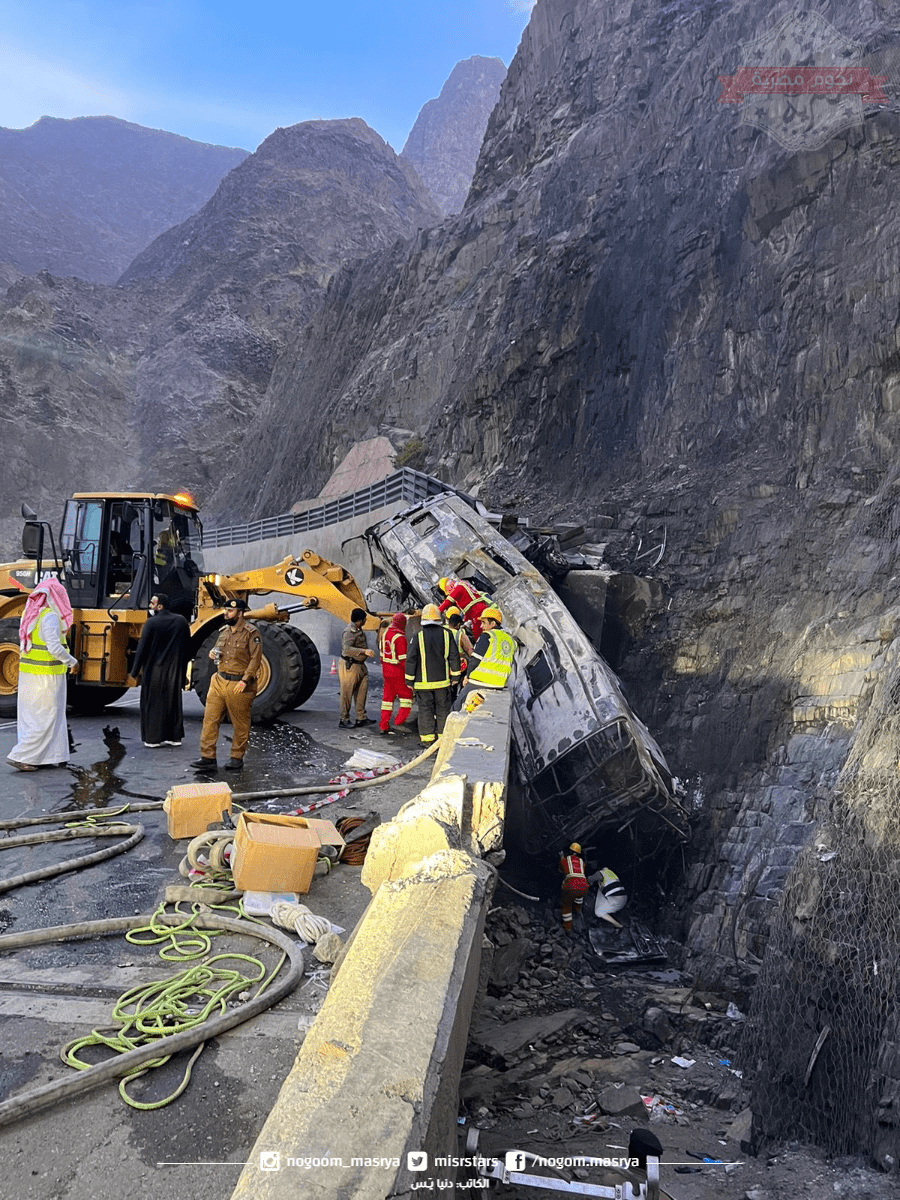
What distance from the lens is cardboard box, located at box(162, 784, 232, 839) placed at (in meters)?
4.75

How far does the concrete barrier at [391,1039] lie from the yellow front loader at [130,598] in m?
5.84

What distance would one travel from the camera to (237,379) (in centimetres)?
4797

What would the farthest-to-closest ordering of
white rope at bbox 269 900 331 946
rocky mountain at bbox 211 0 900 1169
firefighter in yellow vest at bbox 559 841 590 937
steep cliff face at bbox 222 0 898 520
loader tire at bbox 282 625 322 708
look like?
1. steep cliff face at bbox 222 0 898 520
2. loader tire at bbox 282 625 322 708
3. firefighter in yellow vest at bbox 559 841 590 937
4. rocky mountain at bbox 211 0 900 1169
5. white rope at bbox 269 900 331 946

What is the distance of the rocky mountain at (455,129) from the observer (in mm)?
109125

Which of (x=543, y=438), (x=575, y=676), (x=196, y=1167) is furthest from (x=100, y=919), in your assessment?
(x=543, y=438)

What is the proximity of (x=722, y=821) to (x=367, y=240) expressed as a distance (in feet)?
191

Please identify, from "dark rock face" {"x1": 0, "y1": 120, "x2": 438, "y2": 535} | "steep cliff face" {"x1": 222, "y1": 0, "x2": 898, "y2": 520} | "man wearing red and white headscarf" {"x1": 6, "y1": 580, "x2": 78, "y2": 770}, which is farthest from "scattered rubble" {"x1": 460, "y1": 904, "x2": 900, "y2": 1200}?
"dark rock face" {"x1": 0, "y1": 120, "x2": 438, "y2": 535}

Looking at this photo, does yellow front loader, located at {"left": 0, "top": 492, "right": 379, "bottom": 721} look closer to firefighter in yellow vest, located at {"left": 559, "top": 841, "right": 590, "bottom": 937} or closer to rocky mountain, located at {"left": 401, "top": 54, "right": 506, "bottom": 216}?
firefighter in yellow vest, located at {"left": 559, "top": 841, "right": 590, "bottom": 937}

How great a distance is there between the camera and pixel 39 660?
663cm

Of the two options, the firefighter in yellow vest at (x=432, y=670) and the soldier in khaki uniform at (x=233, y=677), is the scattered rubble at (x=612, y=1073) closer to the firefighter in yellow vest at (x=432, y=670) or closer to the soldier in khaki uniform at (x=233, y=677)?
the firefighter in yellow vest at (x=432, y=670)

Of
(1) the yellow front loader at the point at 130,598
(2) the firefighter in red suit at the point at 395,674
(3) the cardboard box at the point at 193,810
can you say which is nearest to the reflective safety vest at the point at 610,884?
(2) the firefighter in red suit at the point at 395,674

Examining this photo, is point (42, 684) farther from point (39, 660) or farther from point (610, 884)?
point (610, 884)

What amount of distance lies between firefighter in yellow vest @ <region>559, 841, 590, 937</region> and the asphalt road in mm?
2500

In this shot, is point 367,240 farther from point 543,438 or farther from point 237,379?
point 543,438
